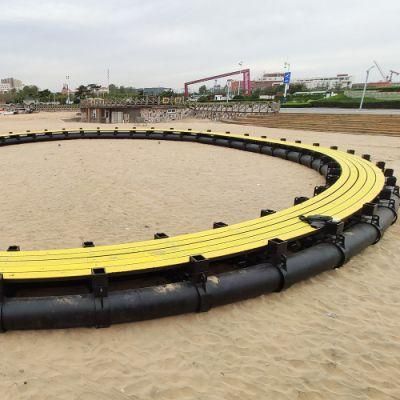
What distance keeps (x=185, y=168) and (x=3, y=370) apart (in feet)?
25.8

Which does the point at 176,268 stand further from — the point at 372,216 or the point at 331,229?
the point at 372,216

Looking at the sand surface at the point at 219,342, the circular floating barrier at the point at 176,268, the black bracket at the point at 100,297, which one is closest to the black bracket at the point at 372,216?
the circular floating barrier at the point at 176,268

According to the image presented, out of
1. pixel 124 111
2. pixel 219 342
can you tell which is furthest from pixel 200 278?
pixel 124 111

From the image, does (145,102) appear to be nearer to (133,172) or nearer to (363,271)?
(133,172)

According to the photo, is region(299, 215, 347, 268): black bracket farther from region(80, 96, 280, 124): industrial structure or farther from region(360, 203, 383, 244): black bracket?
region(80, 96, 280, 124): industrial structure

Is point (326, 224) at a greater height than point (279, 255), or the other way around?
point (326, 224)

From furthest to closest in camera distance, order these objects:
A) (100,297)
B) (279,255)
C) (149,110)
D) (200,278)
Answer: (149,110) → (279,255) → (200,278) → (100,297)

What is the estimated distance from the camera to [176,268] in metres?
3.57

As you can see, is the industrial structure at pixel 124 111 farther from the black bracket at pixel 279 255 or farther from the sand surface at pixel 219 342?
the black bracket at pixel 279 255

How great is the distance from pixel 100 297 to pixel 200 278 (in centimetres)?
95

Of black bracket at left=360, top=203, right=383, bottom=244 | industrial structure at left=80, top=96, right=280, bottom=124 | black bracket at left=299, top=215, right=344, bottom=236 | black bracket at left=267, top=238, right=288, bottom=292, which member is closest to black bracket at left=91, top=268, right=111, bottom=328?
black bracket at left=267, top=238, right=288, bottom=292

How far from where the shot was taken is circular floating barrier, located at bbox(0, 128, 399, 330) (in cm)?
318

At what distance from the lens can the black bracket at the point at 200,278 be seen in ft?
11.1

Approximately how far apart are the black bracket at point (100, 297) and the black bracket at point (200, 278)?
2.68 feet
